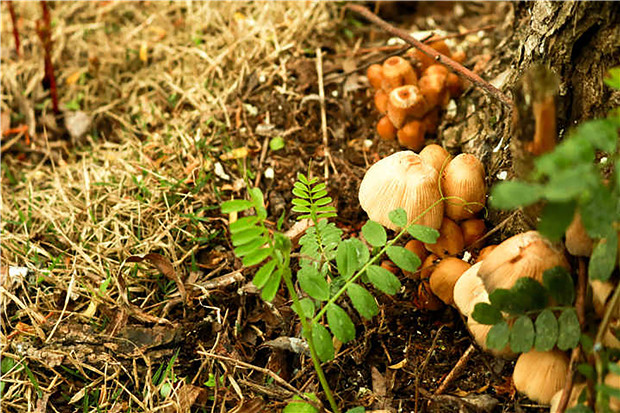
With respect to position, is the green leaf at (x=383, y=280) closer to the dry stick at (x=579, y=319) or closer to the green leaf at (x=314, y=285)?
the green leaf at (x=314, y=285)

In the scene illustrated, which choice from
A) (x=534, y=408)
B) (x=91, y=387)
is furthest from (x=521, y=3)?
(x=91, y=387)

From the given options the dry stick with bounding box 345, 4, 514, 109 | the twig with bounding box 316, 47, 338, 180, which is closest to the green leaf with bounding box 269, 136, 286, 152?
the twig with bounding box 316, 47, 338, 180

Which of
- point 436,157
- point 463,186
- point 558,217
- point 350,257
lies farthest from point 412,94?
point 558,217

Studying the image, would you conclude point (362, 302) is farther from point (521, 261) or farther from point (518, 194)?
point (518, 194)

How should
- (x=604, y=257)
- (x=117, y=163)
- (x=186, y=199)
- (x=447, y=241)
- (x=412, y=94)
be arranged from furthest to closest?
(x=117, y=163), (x=186, y=199), (x=412, y=94), (x=447, y=241), (x=604, y=257)

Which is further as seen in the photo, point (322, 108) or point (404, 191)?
point (322, 108)

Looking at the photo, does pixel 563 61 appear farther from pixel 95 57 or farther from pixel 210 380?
pixel 95 57
